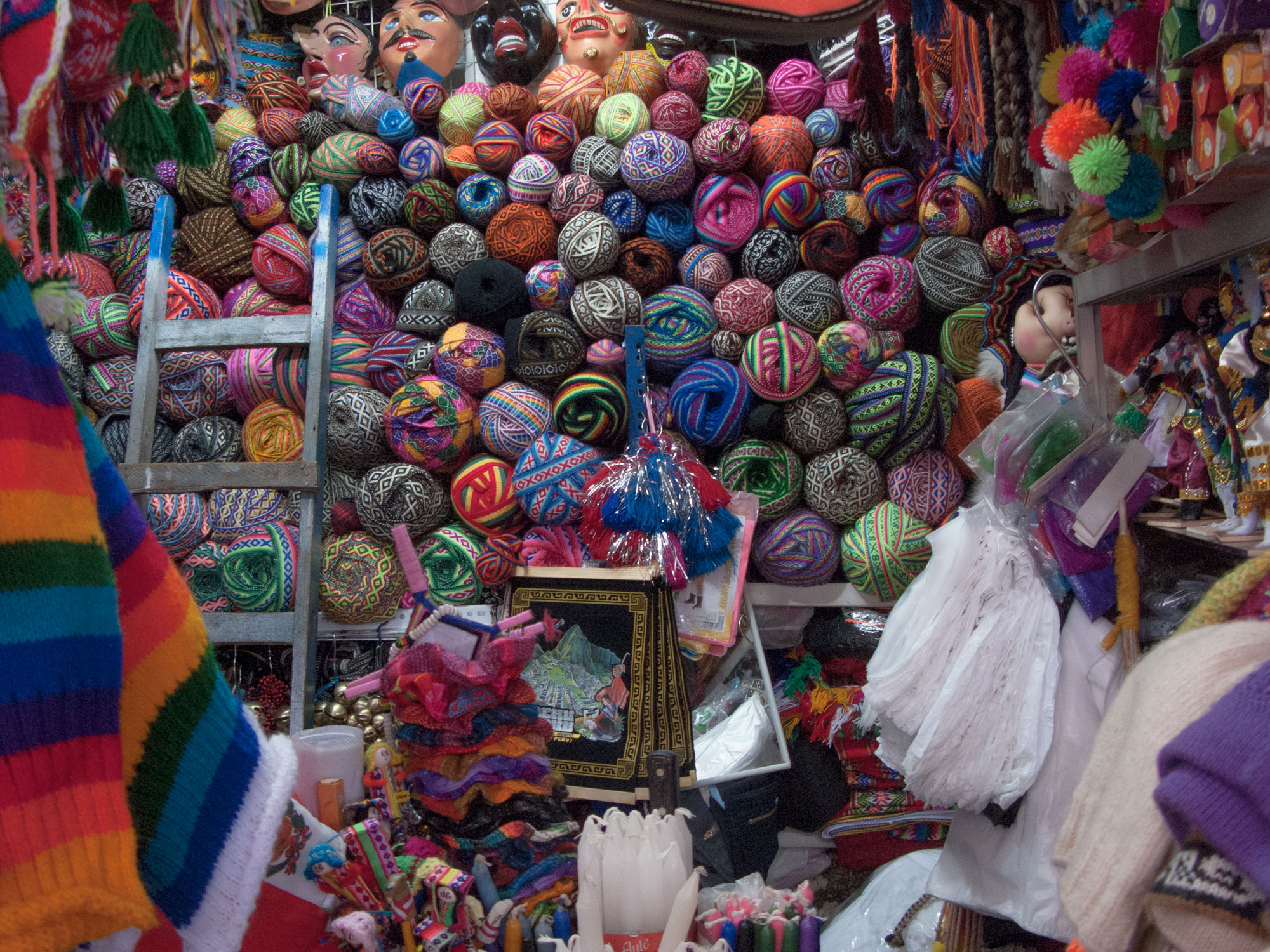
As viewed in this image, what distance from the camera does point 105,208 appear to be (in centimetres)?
75

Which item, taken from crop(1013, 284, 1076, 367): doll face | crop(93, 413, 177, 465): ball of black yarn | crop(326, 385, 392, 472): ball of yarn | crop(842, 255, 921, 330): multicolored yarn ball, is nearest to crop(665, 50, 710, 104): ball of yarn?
crop(842, 255, 921, 330): multicolored yarn ball

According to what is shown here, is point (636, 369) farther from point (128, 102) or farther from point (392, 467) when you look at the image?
point (128, 102)

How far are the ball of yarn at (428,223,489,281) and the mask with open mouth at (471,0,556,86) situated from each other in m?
0.54

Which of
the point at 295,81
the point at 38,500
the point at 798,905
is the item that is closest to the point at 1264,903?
the point at 798,905

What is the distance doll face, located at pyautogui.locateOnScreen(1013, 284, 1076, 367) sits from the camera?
1638 millimetres

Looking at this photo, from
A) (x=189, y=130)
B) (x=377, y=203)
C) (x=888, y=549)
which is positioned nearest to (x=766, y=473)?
(x=888, y=549)

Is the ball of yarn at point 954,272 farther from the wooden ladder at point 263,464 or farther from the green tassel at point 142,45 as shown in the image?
the green tassel at point 142,45

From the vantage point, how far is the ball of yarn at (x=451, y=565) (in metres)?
2.06

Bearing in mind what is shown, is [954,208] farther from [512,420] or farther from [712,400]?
[512,420]

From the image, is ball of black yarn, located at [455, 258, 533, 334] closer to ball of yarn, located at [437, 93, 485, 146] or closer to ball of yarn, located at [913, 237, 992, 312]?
ball of yarn, located at [437, 93, 485, 146]

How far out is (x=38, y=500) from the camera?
0.49 meters

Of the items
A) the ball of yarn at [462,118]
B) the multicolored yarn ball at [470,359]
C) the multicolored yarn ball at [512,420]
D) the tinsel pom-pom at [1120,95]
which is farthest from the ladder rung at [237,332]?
the tinsel pom-pom at [1120,95]

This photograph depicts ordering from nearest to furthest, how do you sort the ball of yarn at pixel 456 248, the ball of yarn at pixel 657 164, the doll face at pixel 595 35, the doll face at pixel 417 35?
the ball of yarn at pixel 657 164, the ball of yarn at pixel 456 248, the doll face at pixel 595 35, the doll face at pixel 417 35

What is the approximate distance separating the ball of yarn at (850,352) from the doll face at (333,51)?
1565mm
